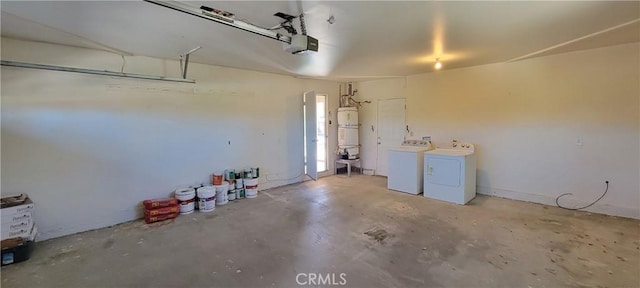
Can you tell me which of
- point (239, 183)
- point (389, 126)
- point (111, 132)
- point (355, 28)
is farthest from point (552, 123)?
point (111, 132)

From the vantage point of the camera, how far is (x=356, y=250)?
301 centimetres

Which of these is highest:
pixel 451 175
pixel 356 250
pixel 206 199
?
pixel 451 175

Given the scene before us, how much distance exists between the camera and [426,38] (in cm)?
330

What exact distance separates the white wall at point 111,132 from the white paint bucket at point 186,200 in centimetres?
27

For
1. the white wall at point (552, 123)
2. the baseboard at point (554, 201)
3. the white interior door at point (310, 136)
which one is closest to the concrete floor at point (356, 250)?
the baseboard at point (554, 201)

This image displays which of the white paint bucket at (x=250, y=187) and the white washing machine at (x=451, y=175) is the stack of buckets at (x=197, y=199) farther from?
the white washing machine at (x=451, y=175)

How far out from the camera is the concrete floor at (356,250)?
249cm

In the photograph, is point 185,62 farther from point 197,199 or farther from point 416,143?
point 416,143

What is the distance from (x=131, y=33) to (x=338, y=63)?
2825 millimetres

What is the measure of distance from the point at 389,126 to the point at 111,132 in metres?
5.30

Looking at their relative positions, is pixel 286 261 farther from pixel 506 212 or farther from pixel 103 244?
pixel 506 212

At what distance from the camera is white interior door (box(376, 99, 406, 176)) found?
20.9 feet

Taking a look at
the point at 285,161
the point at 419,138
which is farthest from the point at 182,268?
the point at 419,138

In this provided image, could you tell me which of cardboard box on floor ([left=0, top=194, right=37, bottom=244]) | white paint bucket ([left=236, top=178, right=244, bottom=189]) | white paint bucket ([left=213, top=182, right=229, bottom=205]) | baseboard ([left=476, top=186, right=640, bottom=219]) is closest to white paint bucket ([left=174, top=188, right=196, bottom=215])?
white paint bucket ([left=213, top=182, right=229, bottom=205])
